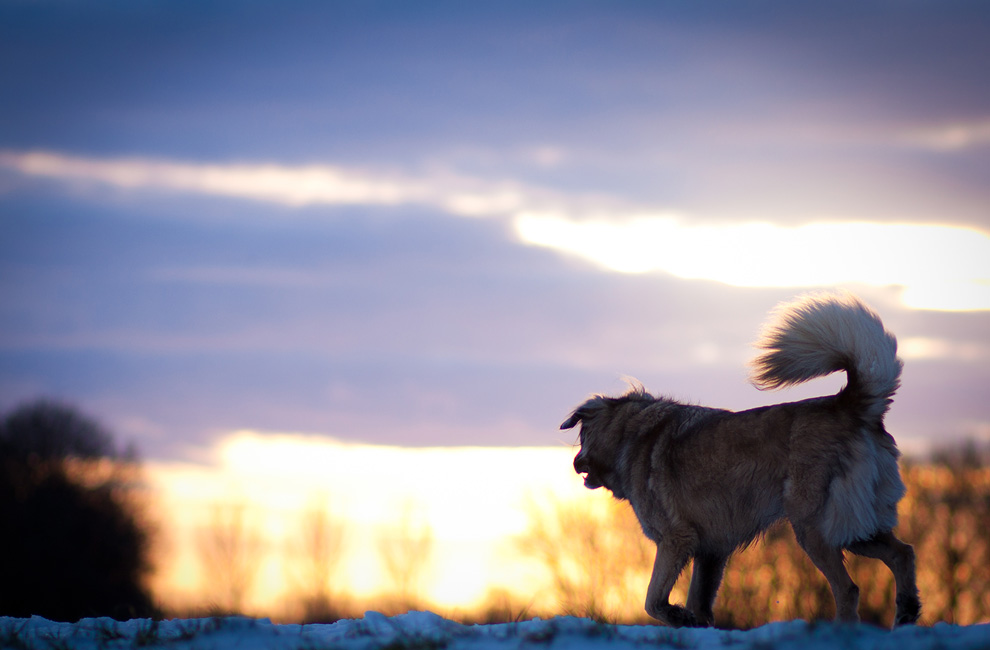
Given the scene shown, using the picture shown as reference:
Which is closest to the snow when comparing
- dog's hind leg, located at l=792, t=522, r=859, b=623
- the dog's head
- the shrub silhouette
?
dog's hind leg, located at l=792, t=522, r=859, b=623

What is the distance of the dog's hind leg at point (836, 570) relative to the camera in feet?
24.6

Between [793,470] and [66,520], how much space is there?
41989mm

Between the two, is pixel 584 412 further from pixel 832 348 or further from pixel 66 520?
pixel 66 520

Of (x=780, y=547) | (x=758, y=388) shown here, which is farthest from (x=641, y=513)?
(x=780, y=547)

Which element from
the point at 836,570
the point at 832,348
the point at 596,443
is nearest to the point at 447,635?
the point at 836,570

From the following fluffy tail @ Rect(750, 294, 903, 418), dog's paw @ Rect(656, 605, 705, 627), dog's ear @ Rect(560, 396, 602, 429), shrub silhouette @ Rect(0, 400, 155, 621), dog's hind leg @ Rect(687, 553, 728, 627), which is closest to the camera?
fluffy tail @ Rect(750, 294, 903, 418)

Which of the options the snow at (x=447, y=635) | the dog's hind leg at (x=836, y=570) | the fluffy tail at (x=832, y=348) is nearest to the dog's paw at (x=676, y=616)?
the dog's hind leg at (x=836, y=570)

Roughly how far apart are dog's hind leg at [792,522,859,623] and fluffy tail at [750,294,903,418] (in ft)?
3.89

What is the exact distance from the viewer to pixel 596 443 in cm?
959

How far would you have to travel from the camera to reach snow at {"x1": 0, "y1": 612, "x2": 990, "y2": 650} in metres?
5.55

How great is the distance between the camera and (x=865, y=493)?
7.48 meters

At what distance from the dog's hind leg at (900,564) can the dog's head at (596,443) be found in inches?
99.1

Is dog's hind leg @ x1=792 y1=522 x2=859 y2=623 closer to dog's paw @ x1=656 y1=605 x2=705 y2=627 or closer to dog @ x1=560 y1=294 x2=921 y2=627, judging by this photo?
dog @ x1=560 y1=294 x2=921 y2=627

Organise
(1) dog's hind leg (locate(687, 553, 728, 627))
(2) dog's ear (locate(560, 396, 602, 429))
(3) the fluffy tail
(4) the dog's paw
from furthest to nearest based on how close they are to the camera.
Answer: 1. (2) dog's ear (locate(560, 396, 602, 429))
2. (1) dog's hind leg (locate(687, 553, 728, 627))
3. (4) the dog's paw
4. (3) the fluffy tail
